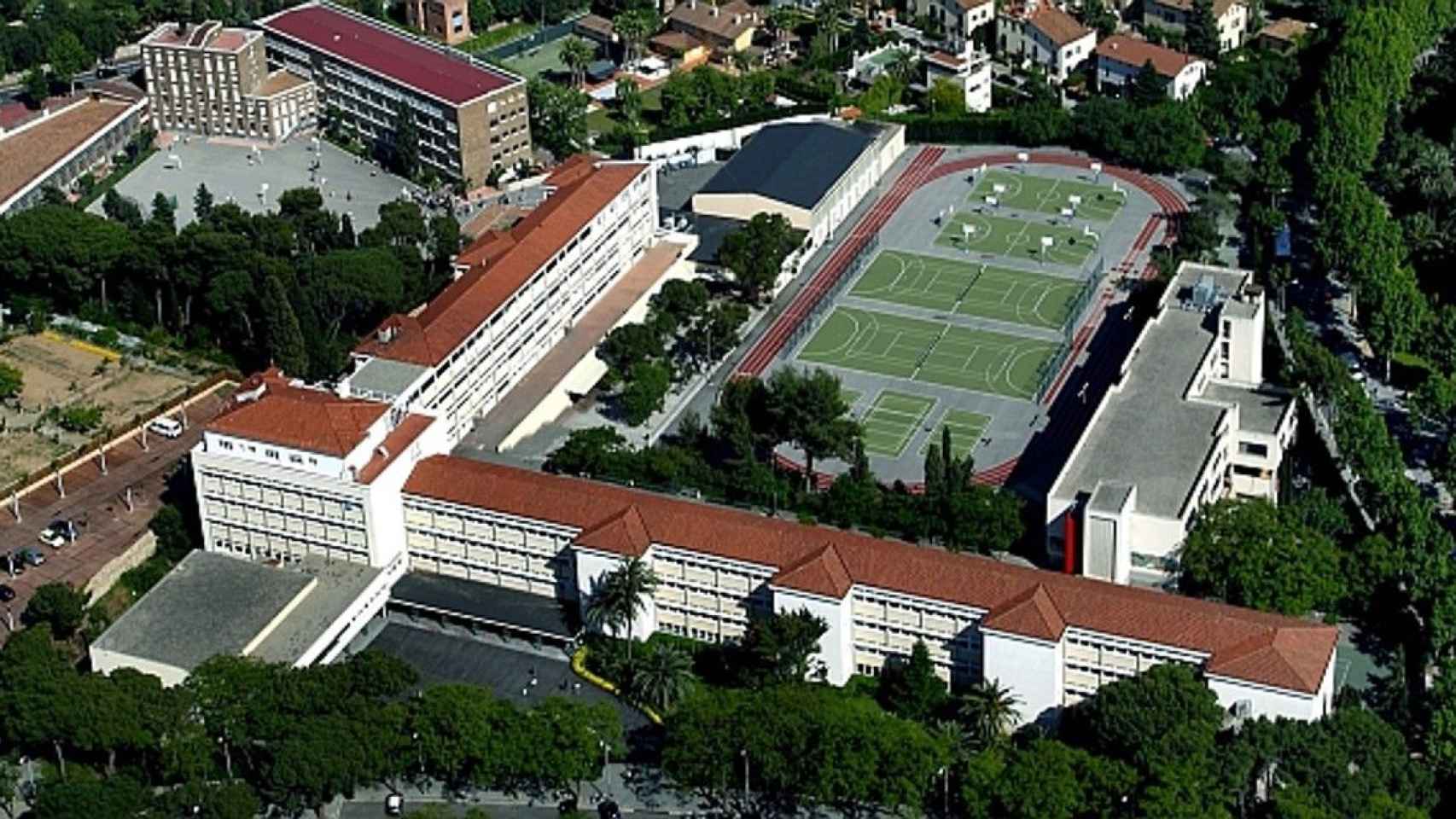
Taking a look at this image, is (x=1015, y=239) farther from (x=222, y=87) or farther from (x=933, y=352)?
(x=222, y=87)

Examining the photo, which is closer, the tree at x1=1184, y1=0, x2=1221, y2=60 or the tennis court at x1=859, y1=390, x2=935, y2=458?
the tennis court at x1=859, y1=390, x2=935, y2=458

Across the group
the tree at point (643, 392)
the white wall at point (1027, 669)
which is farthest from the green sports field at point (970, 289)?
the white wall at point (1027, 669)

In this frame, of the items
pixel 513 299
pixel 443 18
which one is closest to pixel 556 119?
pixel 443 18

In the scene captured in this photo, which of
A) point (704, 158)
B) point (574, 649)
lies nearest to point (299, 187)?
point (704, 158)

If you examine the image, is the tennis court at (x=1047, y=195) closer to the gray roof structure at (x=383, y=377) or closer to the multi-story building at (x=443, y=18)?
the gray roof structure at (x=383, y=377)

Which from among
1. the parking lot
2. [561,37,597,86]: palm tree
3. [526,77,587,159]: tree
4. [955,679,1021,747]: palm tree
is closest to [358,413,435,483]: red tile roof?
[955,679,1021,747]: palm tree

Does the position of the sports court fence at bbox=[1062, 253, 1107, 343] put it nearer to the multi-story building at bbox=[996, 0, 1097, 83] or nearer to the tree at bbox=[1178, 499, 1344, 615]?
the tree at bbox=[1178, 499, 1344, 615]
